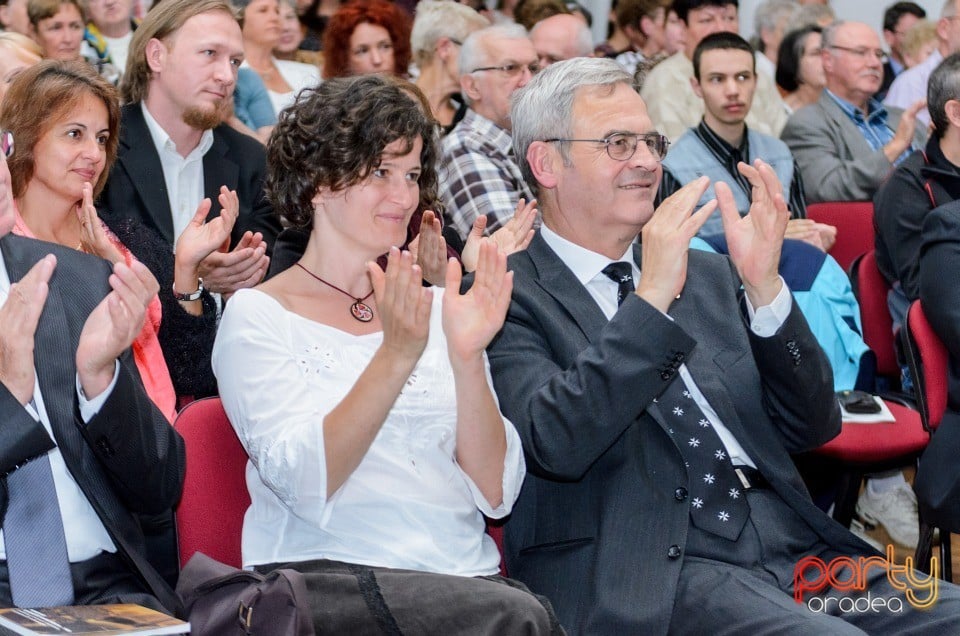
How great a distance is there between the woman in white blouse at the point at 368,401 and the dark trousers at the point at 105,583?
184 millimetres

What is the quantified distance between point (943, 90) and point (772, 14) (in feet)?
12.0

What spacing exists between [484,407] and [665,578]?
43 cm

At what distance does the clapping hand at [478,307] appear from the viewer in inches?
82.4

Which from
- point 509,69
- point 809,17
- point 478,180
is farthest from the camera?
point 809,17

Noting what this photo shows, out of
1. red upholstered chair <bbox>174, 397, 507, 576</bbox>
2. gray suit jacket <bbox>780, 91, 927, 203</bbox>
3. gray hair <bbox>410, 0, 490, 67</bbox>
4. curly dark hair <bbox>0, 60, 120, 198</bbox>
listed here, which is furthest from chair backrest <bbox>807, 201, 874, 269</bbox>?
red upholstered chair <bbox>174, 397, 507, 576</bbox>

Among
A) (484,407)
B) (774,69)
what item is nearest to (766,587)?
(484,407)

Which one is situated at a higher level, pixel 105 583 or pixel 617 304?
pixel 617 304

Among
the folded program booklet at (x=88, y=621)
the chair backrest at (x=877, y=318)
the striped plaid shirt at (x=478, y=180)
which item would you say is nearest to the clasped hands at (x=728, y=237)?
the folded program booklet at (x=88, y=621)

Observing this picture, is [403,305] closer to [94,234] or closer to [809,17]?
[94,234]

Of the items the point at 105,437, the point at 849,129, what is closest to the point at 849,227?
the point at 849,129

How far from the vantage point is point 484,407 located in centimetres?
214

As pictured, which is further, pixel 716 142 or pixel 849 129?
pixel 849 129

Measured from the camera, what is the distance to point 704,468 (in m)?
2.36

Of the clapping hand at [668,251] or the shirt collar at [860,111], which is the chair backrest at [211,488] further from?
the shirt collar at [860,111]
